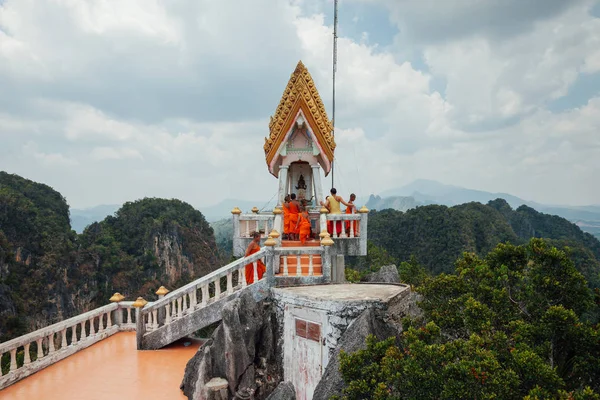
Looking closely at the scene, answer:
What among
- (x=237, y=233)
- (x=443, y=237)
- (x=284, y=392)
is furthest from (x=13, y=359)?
(x=443, y=237)

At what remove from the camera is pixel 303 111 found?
12.1 meters

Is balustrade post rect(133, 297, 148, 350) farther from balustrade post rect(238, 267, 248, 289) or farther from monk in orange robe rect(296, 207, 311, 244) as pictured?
monk in orange robe rect(296, 207, 311, 244)

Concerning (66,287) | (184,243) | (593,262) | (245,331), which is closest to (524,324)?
(245,331)

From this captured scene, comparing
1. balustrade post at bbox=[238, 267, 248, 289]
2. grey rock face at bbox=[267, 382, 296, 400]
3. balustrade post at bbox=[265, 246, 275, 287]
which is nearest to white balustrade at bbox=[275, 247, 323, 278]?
balustrade post at bbox=[265, 246, 275, 287]

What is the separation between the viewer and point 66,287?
4228cm

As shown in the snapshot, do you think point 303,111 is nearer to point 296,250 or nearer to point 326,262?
point 296,250

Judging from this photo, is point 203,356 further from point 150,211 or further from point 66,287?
point 150,211

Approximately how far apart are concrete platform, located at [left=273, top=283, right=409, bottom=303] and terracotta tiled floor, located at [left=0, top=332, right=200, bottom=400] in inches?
123

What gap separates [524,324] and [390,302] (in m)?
2.54

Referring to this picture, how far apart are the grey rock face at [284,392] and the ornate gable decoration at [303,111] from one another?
6.98 meters

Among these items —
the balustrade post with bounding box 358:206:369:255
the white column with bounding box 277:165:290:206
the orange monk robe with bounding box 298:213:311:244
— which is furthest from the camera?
the white column with bounding box 277:165:290:206

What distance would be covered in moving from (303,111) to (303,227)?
3382mm

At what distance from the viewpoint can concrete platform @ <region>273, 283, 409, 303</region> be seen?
7461mm

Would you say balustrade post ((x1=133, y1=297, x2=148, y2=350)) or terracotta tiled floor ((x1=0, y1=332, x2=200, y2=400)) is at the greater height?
balustrade post ((x1=133, y1=297, x2=148, y2=350))
